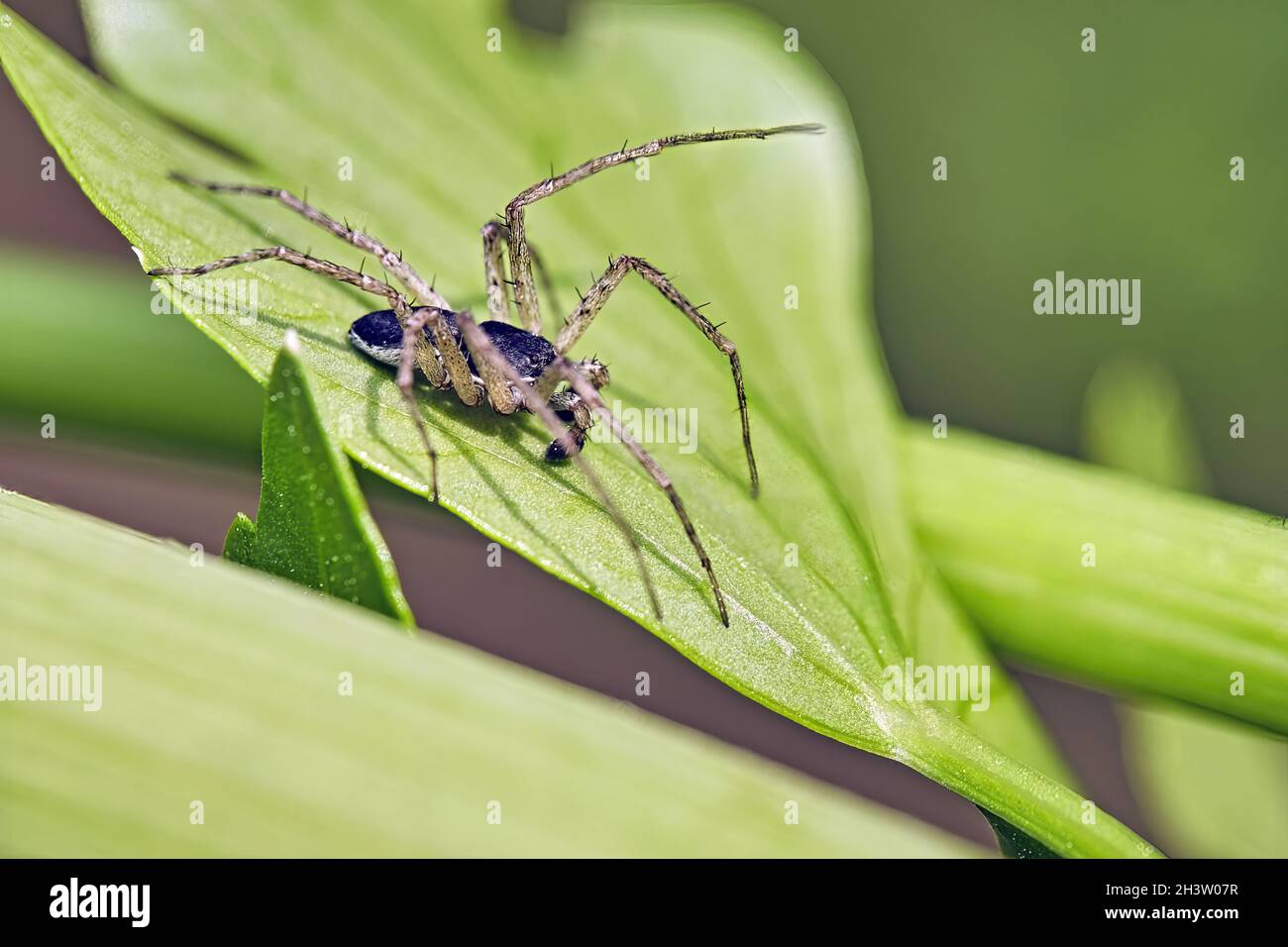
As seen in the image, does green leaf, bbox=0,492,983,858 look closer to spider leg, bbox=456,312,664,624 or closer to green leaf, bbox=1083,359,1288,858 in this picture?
spider leg, bbox=456,312,664,624

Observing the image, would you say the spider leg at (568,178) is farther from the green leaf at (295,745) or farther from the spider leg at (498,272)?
the green leaf at (295,745)

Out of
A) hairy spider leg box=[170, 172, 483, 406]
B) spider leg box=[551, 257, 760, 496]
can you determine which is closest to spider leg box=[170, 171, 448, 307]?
hairy spider leg box=[170, 172, 483, 406]

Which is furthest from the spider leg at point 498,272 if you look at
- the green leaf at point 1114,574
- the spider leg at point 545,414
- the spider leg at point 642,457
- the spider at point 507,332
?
the green leaf at point 1114,574

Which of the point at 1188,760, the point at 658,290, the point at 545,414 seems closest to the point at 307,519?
the point at 545,414

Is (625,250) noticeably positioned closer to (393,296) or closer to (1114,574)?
(393,296)

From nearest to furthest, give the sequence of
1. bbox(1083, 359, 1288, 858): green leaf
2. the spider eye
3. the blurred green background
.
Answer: the spider eye
bbox(1083, 359, 1288, 858): green leaf
the blurred green background
